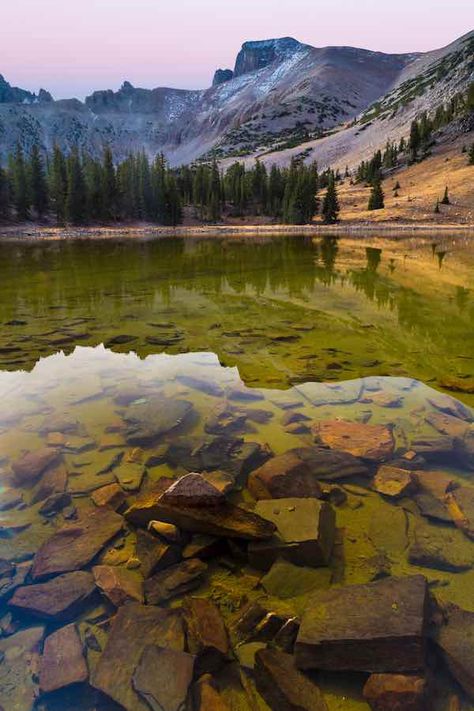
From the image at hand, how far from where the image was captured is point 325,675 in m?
5.11

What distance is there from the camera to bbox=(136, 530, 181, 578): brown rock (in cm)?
661

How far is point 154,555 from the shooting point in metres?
6.77

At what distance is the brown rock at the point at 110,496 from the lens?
27.1ft

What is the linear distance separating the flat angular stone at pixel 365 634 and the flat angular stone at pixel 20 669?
2973mm

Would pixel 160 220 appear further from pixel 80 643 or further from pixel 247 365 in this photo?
pixel 80 643

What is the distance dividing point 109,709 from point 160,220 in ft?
412

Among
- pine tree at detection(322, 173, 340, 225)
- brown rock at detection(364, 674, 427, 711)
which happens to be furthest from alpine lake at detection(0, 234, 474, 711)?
pine tree at detection(322, 173, 340, 225)

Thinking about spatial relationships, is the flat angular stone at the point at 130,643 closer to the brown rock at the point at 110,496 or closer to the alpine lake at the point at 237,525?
the alpine lake at the point at 237,525

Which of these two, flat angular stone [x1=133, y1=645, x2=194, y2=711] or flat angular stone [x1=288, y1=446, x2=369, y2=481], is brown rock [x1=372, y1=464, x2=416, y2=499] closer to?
flat angular stone [x1=288, y1=446, x2=369, y2=481]

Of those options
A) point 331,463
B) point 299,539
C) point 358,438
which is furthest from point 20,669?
point 358,438

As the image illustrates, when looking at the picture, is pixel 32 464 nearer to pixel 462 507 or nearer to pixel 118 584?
pixel 118 584

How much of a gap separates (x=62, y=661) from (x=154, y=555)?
1784 millimetres

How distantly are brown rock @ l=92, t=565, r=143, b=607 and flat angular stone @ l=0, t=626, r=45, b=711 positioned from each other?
34.7 inches

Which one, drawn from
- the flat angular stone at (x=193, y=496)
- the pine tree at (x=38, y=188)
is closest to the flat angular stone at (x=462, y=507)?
the flat angular stone at (x=193, y=496)
